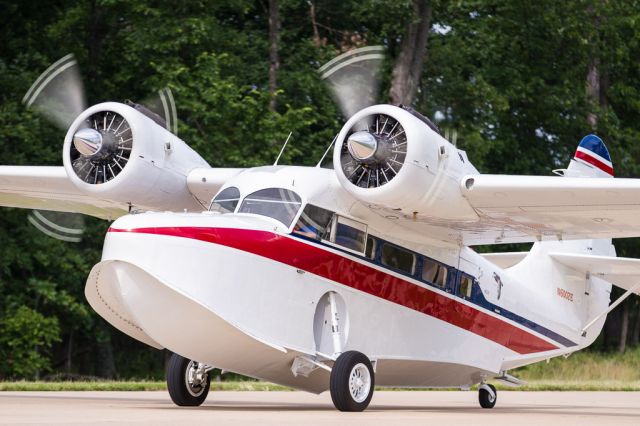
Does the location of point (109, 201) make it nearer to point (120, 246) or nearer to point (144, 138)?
point (144, 138)

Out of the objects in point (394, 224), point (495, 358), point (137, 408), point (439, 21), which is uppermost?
point (439, 21)

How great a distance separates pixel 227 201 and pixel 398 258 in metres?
2.65

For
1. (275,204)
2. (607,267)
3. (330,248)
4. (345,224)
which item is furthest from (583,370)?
(275,204)

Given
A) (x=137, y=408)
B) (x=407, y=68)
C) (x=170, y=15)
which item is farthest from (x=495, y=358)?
(x=170, y=15)

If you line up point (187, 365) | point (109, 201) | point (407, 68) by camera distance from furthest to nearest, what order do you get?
point (407, 68), point (109, 201), point (187, 365)

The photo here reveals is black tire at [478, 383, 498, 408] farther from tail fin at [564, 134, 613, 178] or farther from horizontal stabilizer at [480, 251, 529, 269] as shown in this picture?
tail fin at [564, 134, 613, 178]

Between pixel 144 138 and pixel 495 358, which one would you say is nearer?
pixel 144 138

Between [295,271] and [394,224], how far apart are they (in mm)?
1923

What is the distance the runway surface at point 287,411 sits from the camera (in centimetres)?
1213

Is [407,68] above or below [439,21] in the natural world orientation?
below

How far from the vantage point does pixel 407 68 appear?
106 feet

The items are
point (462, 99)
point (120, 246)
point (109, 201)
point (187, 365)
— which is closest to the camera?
point (120, 246)

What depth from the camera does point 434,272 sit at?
55.1ft

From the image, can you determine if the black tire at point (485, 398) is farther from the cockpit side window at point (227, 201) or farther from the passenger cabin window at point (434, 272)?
the cockpit side window at point (227, 201)
